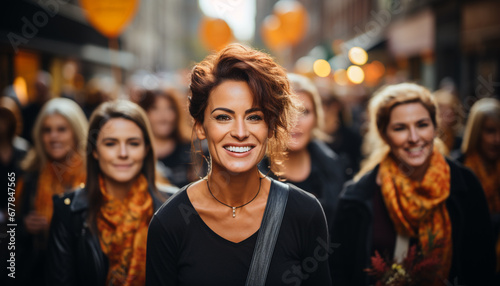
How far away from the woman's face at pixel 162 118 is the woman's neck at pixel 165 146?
2.6 inches

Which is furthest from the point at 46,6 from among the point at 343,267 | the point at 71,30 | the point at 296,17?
the point at 343,267

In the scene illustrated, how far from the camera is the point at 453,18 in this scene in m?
13.6

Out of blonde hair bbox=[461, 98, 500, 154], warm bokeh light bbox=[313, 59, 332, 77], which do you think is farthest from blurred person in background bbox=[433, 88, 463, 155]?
warm bokeh light bbox=[313, 59, 332, 77]

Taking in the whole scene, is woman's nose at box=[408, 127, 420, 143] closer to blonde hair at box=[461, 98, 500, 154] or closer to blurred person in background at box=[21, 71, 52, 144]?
blonde hair at box=[461, 98, 500, 154]

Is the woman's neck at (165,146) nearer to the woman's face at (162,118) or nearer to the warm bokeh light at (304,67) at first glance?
the woman's face at (162,118)

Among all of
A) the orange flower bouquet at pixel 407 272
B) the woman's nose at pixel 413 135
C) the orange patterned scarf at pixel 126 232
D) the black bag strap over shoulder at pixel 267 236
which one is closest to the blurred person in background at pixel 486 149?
the woman's nose at pixel 413 135

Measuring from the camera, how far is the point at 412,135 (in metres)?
3.22

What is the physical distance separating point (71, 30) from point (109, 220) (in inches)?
708

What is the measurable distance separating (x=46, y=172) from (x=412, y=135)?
3492mm

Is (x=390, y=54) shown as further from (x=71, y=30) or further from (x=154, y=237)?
(x=154, y=237)

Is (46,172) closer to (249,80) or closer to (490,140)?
(249,80)

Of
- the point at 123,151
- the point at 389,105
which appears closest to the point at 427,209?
the point at 389,105

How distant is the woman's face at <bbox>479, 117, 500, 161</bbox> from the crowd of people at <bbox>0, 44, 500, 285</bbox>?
12 millimetres

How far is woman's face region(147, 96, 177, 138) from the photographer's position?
565cm
